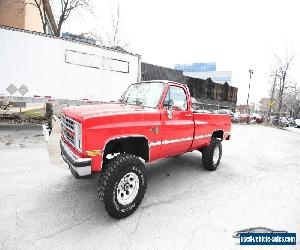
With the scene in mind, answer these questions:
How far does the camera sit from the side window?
4.80 meters

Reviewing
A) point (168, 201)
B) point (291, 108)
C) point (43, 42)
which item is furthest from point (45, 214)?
point (291, 108)

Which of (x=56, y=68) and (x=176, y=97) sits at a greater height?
(x=56, y=68)

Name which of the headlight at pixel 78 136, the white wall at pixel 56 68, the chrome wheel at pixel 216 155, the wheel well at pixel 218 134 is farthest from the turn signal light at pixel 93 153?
the white wall at pixel 56 68

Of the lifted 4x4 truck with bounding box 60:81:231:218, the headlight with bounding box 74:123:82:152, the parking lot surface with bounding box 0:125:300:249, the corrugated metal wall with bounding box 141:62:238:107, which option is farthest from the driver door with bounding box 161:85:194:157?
the corrugated metal wall with bounding box 141:62:238:107

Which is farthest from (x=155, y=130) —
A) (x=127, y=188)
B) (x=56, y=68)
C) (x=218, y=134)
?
(x=56, y=68)

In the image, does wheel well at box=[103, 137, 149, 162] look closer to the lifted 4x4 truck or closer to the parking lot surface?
the lifted 4x4 truck

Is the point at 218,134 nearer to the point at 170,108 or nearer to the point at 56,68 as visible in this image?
the point at 170,108

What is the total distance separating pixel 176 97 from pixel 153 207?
2.30 m

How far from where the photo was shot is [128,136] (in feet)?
12.8

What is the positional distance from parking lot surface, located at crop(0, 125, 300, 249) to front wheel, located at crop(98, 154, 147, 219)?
0.70 ft

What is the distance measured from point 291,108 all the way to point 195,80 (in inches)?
2120

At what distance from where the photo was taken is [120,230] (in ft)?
11.5

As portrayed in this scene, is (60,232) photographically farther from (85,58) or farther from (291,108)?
(291,108)

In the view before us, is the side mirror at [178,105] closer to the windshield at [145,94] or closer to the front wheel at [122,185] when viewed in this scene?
the windshield at [145,94]
